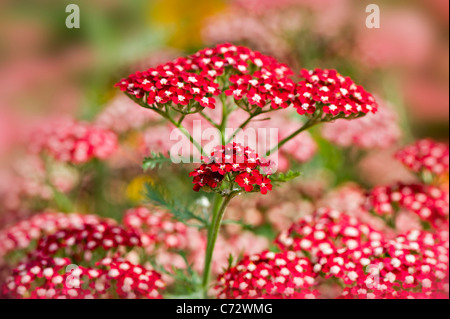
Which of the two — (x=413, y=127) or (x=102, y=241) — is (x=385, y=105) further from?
(x=102, y=241)

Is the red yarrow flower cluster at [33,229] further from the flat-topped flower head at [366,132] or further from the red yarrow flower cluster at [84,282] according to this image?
the flat-topped flower head at [366,132]

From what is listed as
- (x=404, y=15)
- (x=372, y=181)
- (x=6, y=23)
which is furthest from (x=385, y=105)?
(x=6, y=23)

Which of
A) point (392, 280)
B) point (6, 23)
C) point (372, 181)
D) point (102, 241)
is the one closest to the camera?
point (392, 280)

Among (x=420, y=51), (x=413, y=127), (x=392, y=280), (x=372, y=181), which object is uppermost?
(x=420, y=51)

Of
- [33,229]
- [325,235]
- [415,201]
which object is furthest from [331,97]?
[33,229]

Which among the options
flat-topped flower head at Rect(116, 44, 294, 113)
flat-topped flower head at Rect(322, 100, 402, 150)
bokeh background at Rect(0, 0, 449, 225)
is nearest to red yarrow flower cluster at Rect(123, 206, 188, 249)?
bokeh background at Rect(0, 0, 449, 225)

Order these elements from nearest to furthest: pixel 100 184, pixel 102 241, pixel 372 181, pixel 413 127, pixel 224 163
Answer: pixel 224 163, pixel 102 241, pixel 100 184, pixel 372 181, pixel 413 127

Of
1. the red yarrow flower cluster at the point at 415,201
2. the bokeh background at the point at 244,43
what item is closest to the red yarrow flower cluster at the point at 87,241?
the bokeh background at the point at 244,43
